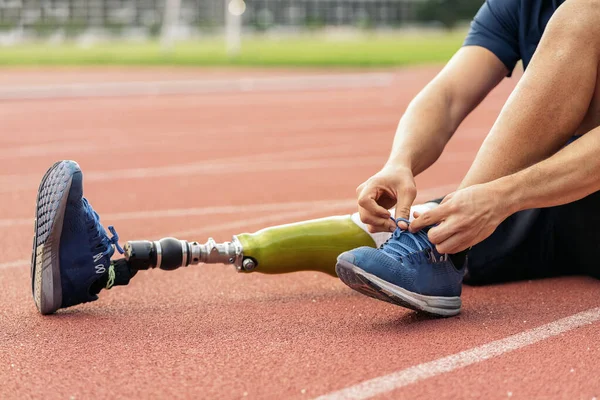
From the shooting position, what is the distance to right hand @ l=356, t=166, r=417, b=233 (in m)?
2.77

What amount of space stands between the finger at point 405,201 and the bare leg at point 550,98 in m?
0.19

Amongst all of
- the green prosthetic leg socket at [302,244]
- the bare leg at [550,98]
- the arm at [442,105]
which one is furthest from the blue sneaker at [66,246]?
the bare leg at [550,98]

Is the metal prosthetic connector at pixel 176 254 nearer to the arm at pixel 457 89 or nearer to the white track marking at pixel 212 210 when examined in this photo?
the arm at pixel 457 89

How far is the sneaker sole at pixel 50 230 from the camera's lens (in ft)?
8.76

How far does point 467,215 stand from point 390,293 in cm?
31

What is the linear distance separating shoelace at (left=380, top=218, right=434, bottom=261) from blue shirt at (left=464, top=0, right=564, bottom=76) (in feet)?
2.84

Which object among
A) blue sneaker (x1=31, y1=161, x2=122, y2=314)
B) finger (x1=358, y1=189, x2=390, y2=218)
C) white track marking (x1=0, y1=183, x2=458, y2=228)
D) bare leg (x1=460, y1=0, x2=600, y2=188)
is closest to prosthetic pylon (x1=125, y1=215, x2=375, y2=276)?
blue sneaker (x1=31, y1=161, x2=122, y2=314)

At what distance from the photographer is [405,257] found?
2656 mm

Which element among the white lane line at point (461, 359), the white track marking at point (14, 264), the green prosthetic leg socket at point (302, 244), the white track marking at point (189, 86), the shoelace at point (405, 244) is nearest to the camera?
the white lane line at point (461, 359)

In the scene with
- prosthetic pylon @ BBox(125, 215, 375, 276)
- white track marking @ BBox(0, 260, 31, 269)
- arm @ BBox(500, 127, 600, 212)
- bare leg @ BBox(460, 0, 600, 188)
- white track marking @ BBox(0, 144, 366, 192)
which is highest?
bare leg @ BBox(460, 0, 600, 188)

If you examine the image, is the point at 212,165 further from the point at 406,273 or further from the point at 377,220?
the point at 406,273

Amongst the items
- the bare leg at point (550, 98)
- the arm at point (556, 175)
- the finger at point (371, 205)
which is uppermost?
the bare leg at point (550, 98)

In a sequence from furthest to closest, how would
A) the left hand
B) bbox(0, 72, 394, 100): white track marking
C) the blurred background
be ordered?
the blurred background
bbox(0, 72, 394, 100): white track marking
the left hand

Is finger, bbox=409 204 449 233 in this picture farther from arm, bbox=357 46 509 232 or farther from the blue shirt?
the blue shirt
